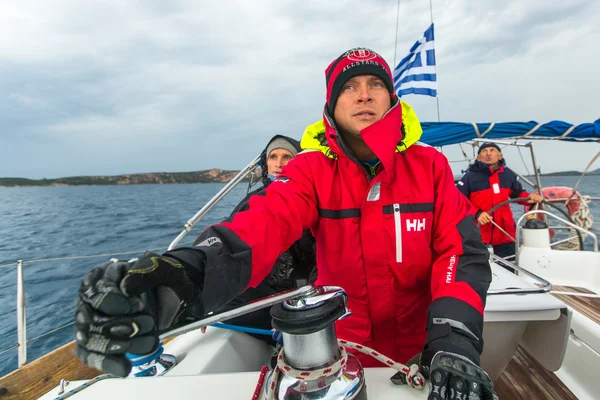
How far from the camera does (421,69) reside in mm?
6039

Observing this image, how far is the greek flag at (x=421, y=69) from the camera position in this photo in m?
5.88

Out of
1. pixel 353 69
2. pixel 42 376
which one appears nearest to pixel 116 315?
pixel 353 69

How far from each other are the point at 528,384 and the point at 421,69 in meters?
5.13

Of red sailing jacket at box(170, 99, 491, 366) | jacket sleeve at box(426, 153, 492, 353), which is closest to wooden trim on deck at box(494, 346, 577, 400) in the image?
red sailing jacket at box(170, 99, 491, 366)

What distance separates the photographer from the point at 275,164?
2.65 meters

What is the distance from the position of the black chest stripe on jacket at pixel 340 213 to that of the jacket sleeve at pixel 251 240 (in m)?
0.03

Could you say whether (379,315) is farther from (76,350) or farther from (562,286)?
(562,286)

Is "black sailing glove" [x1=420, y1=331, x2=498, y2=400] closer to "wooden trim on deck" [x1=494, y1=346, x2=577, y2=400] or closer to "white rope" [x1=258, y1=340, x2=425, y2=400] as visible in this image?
"white rope" [x1=258, y1=340, x2=425, y2=400]

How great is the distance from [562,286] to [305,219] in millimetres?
3219

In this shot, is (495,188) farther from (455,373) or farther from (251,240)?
(251,240)

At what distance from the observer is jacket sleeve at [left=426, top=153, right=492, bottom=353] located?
1.04 meters

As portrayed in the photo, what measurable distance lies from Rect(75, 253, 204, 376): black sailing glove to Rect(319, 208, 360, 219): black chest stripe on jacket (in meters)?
0.77

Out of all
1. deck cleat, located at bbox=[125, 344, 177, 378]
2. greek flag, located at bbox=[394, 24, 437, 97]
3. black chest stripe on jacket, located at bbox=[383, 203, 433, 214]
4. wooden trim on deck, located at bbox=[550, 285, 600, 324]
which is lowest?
wooden trim on deck, located at bbox=[550, 285, 600, 324]

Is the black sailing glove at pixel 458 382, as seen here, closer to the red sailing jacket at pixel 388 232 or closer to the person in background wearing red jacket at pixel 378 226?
the person in background wearing red jacket at pixel 378 226
